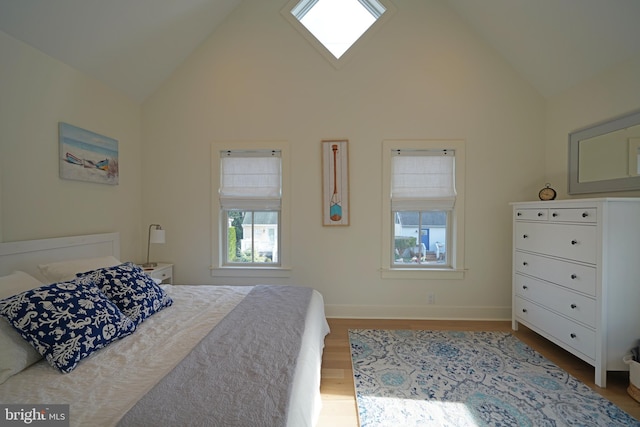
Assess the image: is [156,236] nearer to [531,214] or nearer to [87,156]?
[87,156]

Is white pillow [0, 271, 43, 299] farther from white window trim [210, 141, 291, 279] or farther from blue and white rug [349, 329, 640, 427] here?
blue and white rug [349, 329, 640, 427]

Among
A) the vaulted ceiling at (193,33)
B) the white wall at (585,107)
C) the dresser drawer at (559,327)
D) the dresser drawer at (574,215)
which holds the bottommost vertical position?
the dresser drawer at (559,327)

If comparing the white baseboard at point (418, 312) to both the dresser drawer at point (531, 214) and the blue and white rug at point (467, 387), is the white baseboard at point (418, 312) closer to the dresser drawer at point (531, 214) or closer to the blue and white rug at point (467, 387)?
the blue and white rug at point (467, 387)

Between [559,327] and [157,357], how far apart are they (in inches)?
115

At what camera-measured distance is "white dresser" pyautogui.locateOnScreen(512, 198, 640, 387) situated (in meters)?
1.86

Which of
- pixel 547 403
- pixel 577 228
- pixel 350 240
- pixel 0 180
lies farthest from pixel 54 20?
pixel 547 403

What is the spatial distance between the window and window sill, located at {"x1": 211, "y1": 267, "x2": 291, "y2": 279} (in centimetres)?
246

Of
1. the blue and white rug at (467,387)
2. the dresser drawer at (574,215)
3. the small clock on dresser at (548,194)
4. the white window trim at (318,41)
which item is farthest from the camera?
the white window trim at (318,41)

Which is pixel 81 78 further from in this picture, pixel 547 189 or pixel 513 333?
pixel 513 333

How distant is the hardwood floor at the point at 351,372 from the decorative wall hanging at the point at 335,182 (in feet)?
3.89

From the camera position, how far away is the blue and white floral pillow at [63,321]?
116 cm

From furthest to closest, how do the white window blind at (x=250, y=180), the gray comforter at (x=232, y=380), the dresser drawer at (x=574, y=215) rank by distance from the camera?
1. the white window blind at (x=250, y=180)
2. the dresser drawer at (x=574, y=215)
3. the gray comforter at (x=232, y=380)

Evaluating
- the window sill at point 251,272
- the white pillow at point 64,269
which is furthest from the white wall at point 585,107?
the white pillow at point 64,269

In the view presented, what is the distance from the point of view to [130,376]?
111 cm
